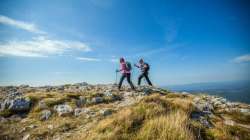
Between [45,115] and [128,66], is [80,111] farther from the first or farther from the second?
[128,66]

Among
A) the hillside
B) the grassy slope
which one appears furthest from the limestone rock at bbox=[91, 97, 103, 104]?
the grassy slope

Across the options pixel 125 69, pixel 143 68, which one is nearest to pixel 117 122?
pixel 125 69

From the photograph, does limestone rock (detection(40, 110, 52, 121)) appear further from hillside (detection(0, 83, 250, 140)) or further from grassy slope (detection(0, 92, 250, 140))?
grassy slope (detection(0, 92, 250, 140))

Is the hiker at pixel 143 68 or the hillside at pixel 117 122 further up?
the hiker at pixel 143 68

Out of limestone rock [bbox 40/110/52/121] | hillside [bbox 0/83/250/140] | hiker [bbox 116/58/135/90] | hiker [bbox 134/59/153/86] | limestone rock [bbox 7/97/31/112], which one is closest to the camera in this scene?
hillside [bbox 0/83/250/140]

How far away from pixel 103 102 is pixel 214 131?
719cm

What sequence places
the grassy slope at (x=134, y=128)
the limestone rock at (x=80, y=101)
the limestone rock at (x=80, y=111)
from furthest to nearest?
1. the limestone rock at (x=80, y=101)
2. the limestone rock at (x=80, y=111)
3. the grassy slope at (x=134, y=128)

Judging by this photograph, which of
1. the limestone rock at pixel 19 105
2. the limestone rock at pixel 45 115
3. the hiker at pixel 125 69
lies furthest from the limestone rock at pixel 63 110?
the hiker at pixel 125 69

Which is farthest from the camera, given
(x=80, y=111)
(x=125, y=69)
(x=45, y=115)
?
(x=125, y=69)

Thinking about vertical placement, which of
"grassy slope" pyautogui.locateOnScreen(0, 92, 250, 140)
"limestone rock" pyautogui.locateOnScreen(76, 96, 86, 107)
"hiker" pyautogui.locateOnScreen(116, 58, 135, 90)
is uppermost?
"hiker" pyautogui.locateOnScreen(116, 58, 135, 90)

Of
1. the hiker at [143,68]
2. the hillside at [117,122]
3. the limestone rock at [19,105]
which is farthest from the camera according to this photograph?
the hiker at [143,68]

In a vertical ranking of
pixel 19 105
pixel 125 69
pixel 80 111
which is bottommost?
pixel 80 111

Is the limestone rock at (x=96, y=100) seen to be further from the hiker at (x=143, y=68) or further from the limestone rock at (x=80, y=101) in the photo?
the hiker at (x=143, y=68)

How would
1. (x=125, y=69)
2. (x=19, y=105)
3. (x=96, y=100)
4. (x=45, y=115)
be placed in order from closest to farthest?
(x=45, y=115)
(x=19, y=105)
(x=96, y=100)
(x=125, y=69)
